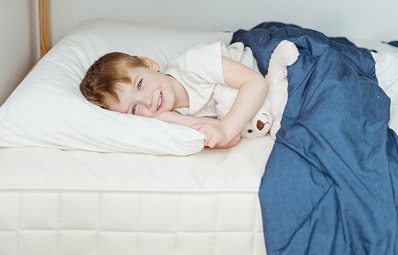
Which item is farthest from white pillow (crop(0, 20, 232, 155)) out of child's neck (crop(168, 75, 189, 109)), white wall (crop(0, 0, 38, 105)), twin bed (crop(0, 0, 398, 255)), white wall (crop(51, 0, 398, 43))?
white wall (crop(51, 0, 398, 43))

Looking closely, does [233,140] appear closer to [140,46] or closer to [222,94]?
A: [222,94]

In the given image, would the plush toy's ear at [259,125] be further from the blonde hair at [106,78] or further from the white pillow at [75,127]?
the blonde hair at [106,78]

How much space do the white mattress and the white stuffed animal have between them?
21 cm

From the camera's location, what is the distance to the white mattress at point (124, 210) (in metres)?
1.18

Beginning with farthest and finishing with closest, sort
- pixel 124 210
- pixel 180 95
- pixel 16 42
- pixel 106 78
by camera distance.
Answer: pixel 16 42, pixel 180 95, pixel 106 78, pixel 124 210

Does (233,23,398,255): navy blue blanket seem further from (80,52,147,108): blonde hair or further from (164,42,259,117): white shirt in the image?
(80,52,147,108): blonde hair

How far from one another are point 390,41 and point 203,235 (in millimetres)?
1366

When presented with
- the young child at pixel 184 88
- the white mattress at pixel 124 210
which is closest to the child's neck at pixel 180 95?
the young child at pixel 184 88

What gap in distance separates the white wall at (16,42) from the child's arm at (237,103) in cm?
64

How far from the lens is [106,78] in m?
1.34

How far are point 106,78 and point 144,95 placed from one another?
10 centimetres

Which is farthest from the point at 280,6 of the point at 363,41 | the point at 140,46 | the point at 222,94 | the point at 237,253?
the point at 237,253

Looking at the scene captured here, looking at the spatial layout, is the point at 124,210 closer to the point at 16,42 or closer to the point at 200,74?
the point at 200,74

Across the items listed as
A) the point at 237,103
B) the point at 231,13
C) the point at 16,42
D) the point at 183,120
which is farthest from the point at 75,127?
the point at 231,13
